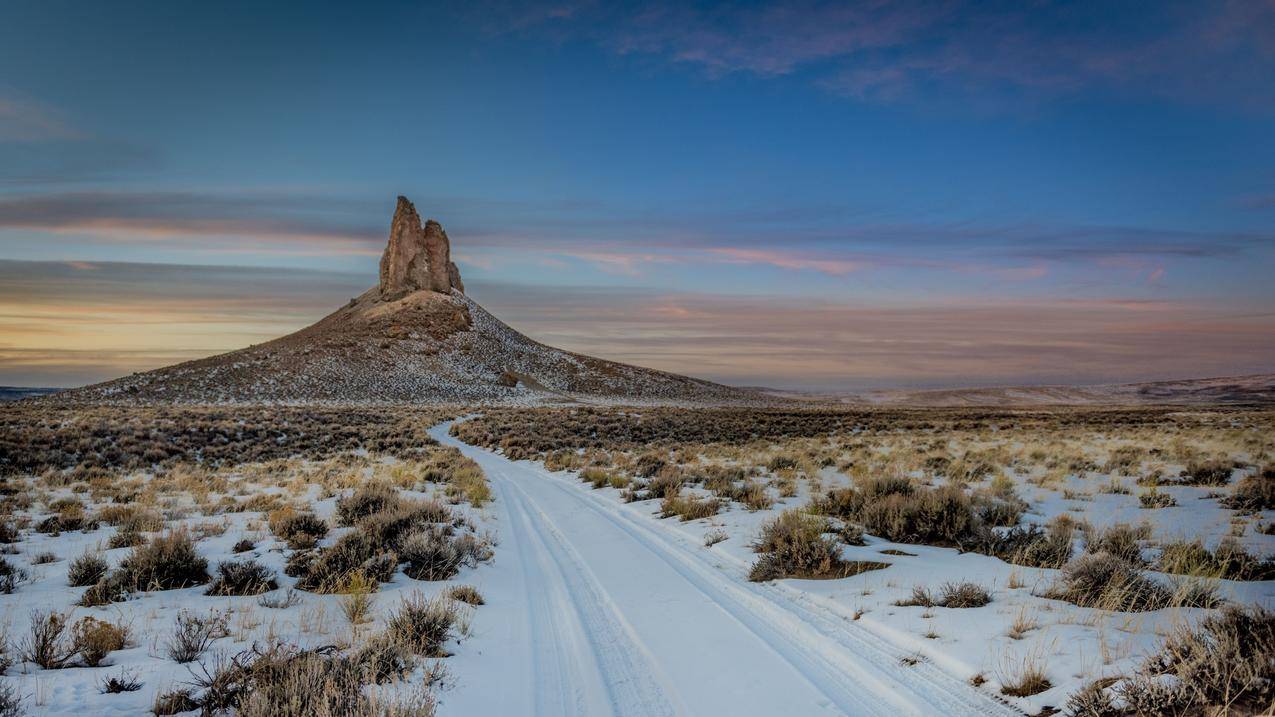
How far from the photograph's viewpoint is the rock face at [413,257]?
131 m

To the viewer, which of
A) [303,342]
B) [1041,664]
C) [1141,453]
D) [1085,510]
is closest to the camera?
[1041,664]

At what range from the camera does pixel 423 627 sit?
5.21 metres

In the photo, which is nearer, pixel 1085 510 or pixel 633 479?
pixel 1085 510

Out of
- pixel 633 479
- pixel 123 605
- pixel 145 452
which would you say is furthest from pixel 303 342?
pixel 123 605

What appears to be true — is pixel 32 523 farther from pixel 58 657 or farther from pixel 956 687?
pixel 956 687

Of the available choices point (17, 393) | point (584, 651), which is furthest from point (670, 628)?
point (17, 393)

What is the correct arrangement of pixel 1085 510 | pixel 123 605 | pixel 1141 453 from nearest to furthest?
pixel 123 605, pixel 1085 510, pixel 1141 453

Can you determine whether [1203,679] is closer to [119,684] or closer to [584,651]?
[584,651]

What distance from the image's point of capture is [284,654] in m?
4.37

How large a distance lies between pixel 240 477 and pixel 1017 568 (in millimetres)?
17689

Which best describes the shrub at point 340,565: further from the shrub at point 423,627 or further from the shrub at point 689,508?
the shrub at point 689,508

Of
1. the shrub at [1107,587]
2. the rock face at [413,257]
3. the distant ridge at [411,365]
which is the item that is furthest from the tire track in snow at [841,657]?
the rock face at [413,257]

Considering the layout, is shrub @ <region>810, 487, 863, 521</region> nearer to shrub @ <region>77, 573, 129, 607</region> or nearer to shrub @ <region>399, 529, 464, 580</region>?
shrub @ <region>399, 529, 464, 580</region>

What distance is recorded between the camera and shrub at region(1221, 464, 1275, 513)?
10200mm
